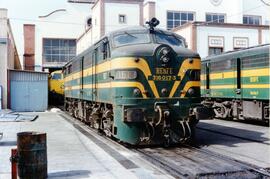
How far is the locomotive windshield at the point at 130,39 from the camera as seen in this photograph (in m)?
11.4

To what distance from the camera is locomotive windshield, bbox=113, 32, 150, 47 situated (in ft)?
37.2

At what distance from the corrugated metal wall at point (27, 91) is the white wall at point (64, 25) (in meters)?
15.0

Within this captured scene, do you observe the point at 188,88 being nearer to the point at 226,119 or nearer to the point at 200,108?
the point at 200,108

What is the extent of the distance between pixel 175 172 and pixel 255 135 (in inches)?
257

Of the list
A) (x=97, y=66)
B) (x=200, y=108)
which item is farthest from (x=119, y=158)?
(x=97, y=66)

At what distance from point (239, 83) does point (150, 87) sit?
8.56m

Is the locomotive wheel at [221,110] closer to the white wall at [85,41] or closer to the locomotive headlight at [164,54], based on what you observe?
the locomotive headlight at [164,54]

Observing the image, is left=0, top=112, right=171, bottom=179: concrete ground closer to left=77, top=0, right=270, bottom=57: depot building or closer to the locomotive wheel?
the locomotive wheel

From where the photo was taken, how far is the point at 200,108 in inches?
422

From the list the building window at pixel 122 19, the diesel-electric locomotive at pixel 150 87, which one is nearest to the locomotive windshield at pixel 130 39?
the diesel-electric locomotive at pixel 150 87

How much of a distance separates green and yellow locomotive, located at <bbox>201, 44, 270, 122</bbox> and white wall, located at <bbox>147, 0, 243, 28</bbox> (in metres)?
19.0

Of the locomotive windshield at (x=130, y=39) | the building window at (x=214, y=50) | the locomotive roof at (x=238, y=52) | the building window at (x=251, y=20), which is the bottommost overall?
the locomotive windshield at (x=130, y=39)

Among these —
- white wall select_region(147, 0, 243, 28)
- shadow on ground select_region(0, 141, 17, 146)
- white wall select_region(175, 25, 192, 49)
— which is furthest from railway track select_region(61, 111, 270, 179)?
white wall select_region(147, 0, 243, 28)

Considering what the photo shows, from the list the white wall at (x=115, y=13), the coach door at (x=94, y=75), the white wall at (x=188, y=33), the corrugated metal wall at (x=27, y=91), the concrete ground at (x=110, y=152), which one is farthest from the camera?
the white wall at (x=115, y=13)
